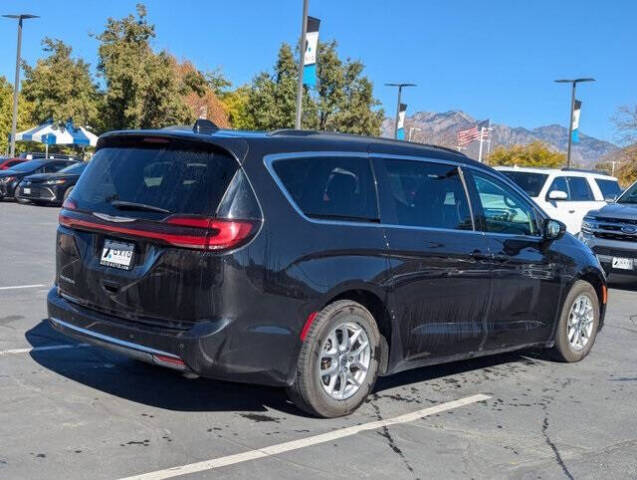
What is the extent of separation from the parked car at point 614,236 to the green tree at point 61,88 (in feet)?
119

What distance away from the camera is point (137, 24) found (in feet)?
142

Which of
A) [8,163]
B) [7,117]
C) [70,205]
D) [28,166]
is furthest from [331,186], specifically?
[7,117]

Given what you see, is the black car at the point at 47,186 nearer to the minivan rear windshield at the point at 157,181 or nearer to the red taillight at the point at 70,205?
the red taillight at the point at 70,205

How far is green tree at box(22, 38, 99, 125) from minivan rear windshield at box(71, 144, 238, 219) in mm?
41192

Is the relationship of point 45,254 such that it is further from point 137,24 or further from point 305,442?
point 137,24

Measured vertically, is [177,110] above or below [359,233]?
above

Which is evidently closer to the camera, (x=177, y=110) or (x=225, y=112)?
(x=177, y=110)

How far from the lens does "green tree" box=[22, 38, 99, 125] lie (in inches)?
1822

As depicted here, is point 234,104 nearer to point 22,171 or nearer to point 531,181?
point 22,171

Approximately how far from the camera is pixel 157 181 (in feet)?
17.7

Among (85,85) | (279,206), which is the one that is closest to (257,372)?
(279,206)

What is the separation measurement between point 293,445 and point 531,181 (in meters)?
12.4

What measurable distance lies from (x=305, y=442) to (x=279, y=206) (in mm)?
1428

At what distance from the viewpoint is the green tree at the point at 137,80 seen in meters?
40.8
